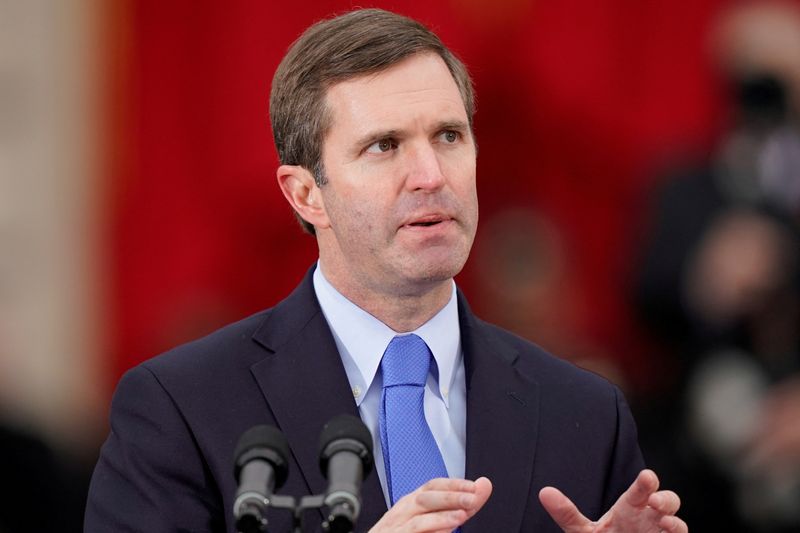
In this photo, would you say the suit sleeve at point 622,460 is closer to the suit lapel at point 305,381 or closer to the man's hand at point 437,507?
the suit lapel at point 305,381

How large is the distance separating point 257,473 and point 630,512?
0.97m

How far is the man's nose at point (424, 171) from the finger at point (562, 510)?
0.75 metres

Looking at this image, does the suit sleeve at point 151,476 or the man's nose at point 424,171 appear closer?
the suit sleeve at point 151,476

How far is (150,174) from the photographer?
9133 millimetres

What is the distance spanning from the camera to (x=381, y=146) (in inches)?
164

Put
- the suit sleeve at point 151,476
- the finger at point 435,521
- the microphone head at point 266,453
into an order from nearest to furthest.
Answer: the microphone head at point 266,453 → the finger at point 435,521 → the suit sleeve at point 151,476

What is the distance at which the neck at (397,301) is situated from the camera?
428cm

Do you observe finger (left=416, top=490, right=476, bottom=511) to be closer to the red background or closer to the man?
the man

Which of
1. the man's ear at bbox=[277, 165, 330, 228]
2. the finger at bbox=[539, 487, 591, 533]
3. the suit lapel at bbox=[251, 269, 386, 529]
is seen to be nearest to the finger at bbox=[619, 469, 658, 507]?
the finger at bbox=[539, 487, 591, 533]

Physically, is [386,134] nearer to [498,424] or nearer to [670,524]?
[498,424]

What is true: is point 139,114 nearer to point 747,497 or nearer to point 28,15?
point 28,15

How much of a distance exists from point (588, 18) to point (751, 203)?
1.88 meters

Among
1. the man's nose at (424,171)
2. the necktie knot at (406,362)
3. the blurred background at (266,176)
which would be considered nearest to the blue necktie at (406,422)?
the necktie knot at (406,362)

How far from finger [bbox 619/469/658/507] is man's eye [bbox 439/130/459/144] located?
0.94m
